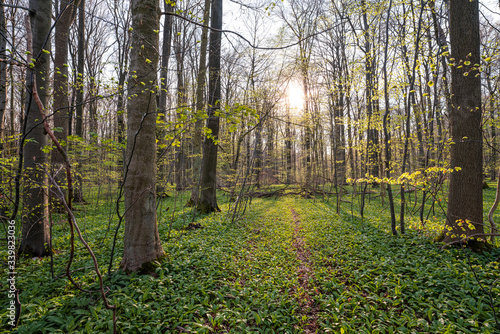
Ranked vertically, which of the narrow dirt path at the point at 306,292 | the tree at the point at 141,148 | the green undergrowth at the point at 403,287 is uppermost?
the tree at the point at 141,148

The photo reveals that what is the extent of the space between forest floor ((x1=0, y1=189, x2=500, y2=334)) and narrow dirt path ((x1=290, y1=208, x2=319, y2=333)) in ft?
0.05

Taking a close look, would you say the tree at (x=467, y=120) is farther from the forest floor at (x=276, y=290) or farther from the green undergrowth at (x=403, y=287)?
the forest floor at (x=276, y=290)

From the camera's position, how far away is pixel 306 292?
366cm

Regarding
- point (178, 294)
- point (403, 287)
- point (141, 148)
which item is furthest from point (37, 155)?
point (403, 287)

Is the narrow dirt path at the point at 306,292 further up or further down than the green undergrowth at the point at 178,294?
further down

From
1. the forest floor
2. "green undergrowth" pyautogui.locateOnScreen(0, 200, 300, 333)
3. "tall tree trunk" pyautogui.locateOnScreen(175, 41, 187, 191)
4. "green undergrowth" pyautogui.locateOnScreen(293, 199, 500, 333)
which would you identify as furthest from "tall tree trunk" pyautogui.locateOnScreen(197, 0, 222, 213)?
"green undergrowth" pyautogui.locateOnScreen(293, 199, 500, 333)

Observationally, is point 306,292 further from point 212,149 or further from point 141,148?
point 212,149

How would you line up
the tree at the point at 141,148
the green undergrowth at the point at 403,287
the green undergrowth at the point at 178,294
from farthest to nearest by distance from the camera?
the tree at the point at 141,148 < the green undergrowth at the point at 403,287 < the green undergrowth at the point at 178,294

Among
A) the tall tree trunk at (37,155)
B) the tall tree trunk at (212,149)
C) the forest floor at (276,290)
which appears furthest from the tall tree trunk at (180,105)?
the tall tree trunk at (37,155)

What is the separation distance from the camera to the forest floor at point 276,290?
2699 mm

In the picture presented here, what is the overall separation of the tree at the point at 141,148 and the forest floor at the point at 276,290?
1.39ft

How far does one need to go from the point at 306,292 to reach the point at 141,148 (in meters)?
3.55

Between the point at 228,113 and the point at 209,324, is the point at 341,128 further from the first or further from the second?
the point at 209,324

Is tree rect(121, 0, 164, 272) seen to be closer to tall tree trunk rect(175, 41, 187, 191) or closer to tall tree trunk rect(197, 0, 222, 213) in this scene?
tall tree trunk rect(175, 41, 187, 191)
